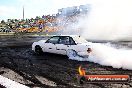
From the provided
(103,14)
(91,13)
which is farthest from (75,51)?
(91,13)

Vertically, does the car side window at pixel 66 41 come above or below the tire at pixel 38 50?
above

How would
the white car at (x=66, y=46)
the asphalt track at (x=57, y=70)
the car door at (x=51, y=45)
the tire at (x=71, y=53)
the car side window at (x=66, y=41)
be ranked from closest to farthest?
the asphalt track at (x=57, y=70), the white car at (x=66, y=46), the tire at (x=71, y=53), the car side window at (x=66, y=41), the car door at (x=51, y=45)

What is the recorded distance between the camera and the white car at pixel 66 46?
13.3m

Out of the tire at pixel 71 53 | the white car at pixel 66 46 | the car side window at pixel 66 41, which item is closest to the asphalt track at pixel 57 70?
the tire at pixel 71 53

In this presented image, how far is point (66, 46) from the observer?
46.1ft

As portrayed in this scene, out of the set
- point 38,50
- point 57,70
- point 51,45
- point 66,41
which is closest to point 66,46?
point 66,41

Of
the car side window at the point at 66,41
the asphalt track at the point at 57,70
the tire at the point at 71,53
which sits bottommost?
the asphalt track at the point at 57,70

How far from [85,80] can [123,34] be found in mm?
28574

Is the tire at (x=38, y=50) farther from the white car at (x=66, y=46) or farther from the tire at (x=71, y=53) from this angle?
the tire at (x=71, y=53)

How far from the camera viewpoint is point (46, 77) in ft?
31.1

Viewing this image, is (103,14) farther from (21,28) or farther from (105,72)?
(21,28)

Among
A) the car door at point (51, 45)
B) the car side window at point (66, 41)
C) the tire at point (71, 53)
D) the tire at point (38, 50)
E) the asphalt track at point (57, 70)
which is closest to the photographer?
the asphalt track at point (57, 70)

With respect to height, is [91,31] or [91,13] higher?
[91,13]

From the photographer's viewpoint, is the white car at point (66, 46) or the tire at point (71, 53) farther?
the tire at point (71, 53)
